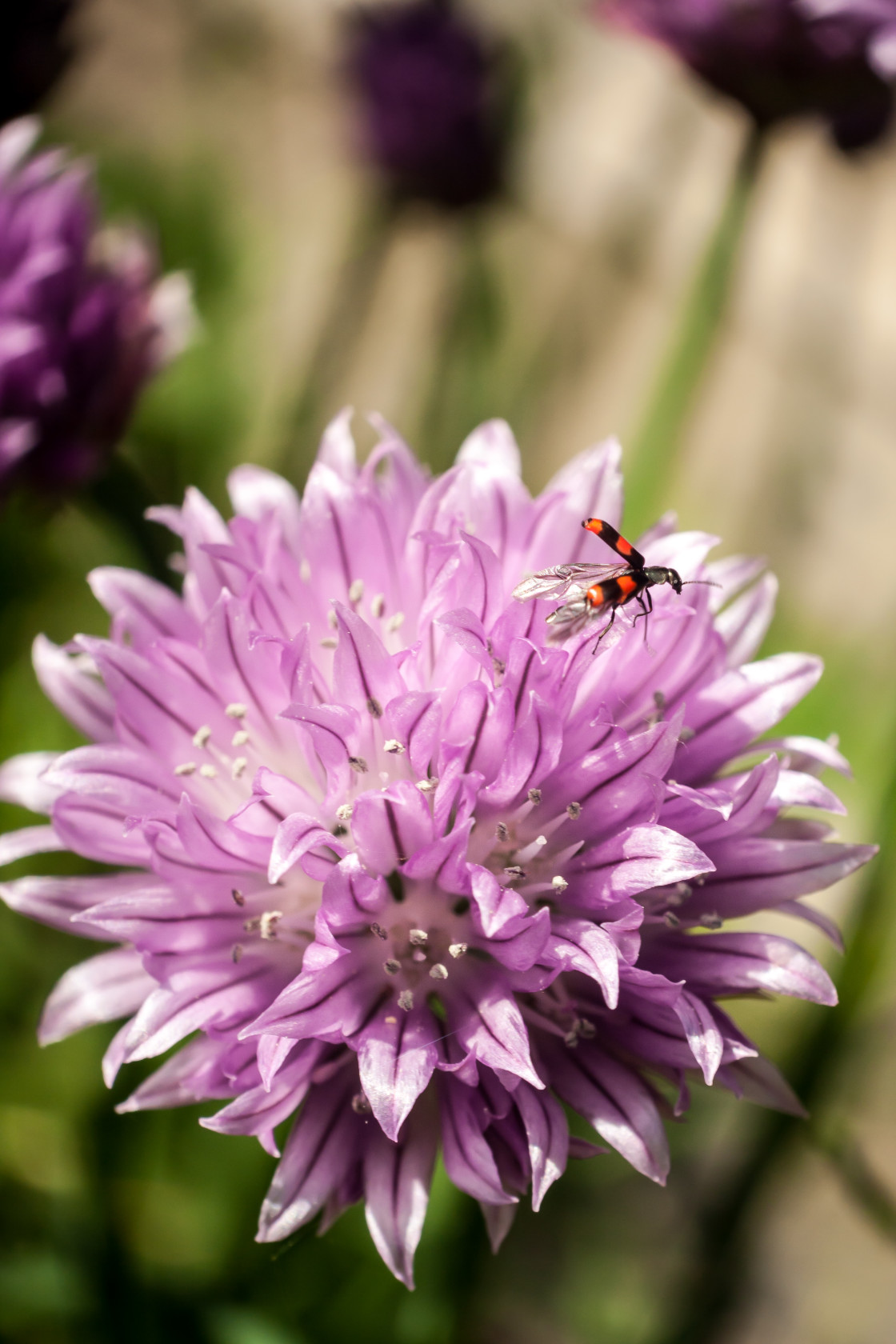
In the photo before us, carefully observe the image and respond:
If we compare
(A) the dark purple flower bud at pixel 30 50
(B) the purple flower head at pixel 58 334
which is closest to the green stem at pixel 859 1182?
(B) the purple flower head at pixel 58 334

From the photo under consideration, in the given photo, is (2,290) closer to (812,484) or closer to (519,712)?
(519,712)

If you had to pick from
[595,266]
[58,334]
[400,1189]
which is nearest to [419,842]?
[400,1189]

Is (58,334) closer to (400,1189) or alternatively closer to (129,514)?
(129,514)

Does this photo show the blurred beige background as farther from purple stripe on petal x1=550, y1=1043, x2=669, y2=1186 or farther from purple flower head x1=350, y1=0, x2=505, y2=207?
purple stripe on petal x1=550, y1=1043, x2=669, y2=1186

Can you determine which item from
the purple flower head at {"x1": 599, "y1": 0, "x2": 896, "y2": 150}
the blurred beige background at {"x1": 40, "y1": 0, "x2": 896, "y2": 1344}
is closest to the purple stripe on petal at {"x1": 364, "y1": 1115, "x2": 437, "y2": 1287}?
the purple flower head at {"x1": 599, "y1": 0, "x2": 896, "y2": 150}

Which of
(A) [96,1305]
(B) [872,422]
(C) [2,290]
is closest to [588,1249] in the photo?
(A) [96,1305]

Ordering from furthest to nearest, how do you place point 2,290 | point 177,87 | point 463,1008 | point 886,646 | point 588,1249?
1. point 177,87
2. point 886,646
3. point 588,1249
4. point 2,290
5. point 463,1008

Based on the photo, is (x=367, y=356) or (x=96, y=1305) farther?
(x=367, y=356)
